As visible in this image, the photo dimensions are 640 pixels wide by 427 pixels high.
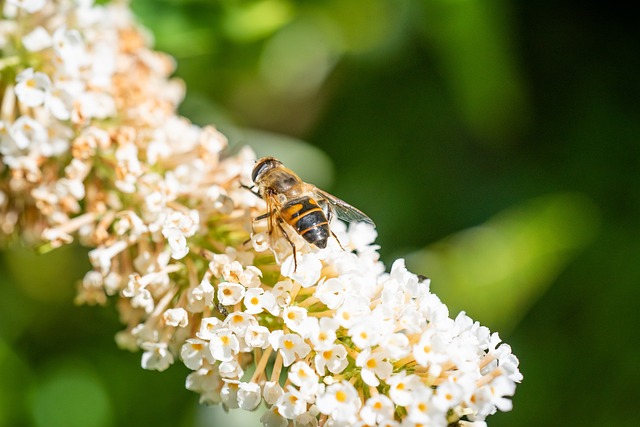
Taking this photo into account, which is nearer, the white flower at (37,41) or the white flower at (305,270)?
the white flower at (305,270)

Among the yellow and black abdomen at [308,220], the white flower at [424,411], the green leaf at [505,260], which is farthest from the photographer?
the green leaf at [505,260]

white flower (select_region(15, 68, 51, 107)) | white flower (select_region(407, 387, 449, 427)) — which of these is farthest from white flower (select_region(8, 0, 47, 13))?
white flower (select_region(407, 387, 449, 427))

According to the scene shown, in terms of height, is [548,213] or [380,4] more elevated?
[380,4]

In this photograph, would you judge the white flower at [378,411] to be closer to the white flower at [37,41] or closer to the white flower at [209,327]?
the white flower at [209,327]

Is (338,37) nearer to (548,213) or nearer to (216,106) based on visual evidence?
(216,106)

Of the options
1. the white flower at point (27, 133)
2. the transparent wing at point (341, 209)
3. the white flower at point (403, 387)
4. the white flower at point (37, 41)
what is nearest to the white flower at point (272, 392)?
the white flower at point (403, 387)

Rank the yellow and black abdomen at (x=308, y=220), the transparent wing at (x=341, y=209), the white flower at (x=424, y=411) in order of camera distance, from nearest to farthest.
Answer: the white flower at (x=424, y=411)
the yellow and black abdomen at (x=308, y=220)
the transparent wing at (x=341, y=209)

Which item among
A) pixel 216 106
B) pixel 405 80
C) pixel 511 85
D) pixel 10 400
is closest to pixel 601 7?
pixel 511 85

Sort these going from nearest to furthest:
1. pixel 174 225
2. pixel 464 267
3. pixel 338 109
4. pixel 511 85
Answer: pixel 174 225, pixel 464 267, pixel 511 85, pixel 338 109
